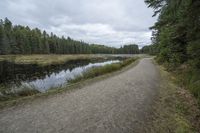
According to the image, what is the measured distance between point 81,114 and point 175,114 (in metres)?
3.07

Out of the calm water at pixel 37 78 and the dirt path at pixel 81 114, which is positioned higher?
the dirt path at pixel 81 114

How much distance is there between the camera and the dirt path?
16.7ft

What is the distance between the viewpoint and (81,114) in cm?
604

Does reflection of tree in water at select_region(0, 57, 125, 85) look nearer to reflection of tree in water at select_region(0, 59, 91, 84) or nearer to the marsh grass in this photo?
reflection of tree in water at select_region(0, 59, 91, 84)

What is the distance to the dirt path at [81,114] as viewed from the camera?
5098 mm

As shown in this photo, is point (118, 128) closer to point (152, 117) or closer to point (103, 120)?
point (103, 120)

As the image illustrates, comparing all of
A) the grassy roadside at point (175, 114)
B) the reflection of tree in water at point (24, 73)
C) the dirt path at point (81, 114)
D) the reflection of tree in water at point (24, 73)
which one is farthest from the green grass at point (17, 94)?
the reflection of tree in water at point (24, 73)

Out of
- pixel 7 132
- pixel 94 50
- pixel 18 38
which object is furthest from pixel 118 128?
pixel 94 50

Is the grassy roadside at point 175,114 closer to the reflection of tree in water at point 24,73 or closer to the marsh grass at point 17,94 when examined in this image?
the marsh grass at point 17,94

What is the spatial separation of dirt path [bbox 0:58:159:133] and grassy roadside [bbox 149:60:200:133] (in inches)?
13.4

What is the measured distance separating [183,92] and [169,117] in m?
3.86

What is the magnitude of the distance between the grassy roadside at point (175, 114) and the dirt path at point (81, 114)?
34 centimetres

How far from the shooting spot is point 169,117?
6.14 metres

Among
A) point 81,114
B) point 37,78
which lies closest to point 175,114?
point 81,114
